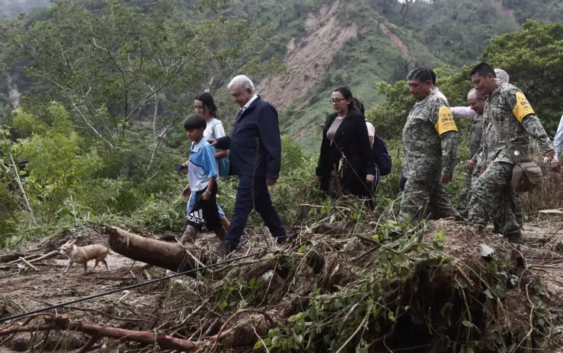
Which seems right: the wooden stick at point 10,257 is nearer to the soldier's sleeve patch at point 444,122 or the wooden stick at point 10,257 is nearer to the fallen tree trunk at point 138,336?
the fallen tree trunk at point 138,336

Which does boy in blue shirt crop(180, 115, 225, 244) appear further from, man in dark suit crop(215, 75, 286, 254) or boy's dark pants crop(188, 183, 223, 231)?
man in dark suit crop(215, 75, 286, 254)

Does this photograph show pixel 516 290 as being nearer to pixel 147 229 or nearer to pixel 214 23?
pixel 147 229

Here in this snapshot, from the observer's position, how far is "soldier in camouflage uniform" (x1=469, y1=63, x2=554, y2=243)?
16.1 feet

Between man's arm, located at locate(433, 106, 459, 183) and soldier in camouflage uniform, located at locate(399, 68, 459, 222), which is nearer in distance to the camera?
man's arm, located at locate(433, 106, 459, 183)

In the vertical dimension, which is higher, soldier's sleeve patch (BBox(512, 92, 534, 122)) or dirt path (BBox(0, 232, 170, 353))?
soldier's sleeve patch (BBox(512, 92, 534, 122))

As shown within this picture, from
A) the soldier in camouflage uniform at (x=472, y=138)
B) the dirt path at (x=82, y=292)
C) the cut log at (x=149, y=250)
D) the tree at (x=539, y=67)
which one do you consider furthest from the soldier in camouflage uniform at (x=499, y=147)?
the tree at (x=539, y=67)

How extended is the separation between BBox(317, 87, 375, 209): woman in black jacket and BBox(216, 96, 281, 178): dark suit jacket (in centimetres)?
70

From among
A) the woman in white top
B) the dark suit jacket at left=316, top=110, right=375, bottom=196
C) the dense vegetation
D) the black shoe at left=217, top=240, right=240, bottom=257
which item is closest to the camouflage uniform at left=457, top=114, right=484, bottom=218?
the dense vegetation

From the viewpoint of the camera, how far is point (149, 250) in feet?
12.3

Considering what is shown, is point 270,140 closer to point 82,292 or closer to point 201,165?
point 201,165

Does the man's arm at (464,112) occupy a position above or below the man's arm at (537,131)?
below

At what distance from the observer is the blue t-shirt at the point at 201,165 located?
540 cm

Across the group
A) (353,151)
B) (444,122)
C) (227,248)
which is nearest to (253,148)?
(227,248)

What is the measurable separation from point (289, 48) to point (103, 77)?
32070 millimetres
